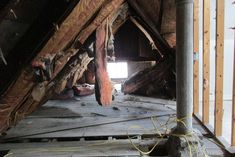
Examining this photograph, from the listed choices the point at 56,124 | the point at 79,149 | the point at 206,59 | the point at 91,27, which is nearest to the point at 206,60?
the point at 206,59

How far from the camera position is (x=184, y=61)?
7.53 ft

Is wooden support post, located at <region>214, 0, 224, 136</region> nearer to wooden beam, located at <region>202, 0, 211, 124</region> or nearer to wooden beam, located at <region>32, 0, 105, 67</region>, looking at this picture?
wooden beam, located at <region>202, 0, 211, 124</region>

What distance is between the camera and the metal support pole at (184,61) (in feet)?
7.34

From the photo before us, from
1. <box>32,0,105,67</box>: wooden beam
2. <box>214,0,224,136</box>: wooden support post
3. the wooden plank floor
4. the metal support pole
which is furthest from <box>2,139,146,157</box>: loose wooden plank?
<box>32,0,105,67</box>: wooden beam

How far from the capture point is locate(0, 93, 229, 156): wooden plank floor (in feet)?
8.42

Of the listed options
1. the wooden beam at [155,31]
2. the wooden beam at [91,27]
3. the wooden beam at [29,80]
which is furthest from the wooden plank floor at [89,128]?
the wooden beam at [155,31]

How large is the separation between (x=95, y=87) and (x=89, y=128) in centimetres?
64

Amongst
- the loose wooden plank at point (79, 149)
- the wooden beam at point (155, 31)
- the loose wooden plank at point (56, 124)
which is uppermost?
the wooden beam at point (155, 31)

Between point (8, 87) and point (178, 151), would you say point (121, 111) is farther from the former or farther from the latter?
point (8, 87)

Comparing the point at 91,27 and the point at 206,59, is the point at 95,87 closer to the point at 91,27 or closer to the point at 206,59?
the point at 91,27

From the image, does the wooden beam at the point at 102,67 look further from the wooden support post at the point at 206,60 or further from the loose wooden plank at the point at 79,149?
the wooden support post at the point at 206,60

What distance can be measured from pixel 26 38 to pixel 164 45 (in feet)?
9.66

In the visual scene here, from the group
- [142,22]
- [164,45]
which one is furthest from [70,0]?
[164,45]

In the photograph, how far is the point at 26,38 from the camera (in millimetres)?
2082
